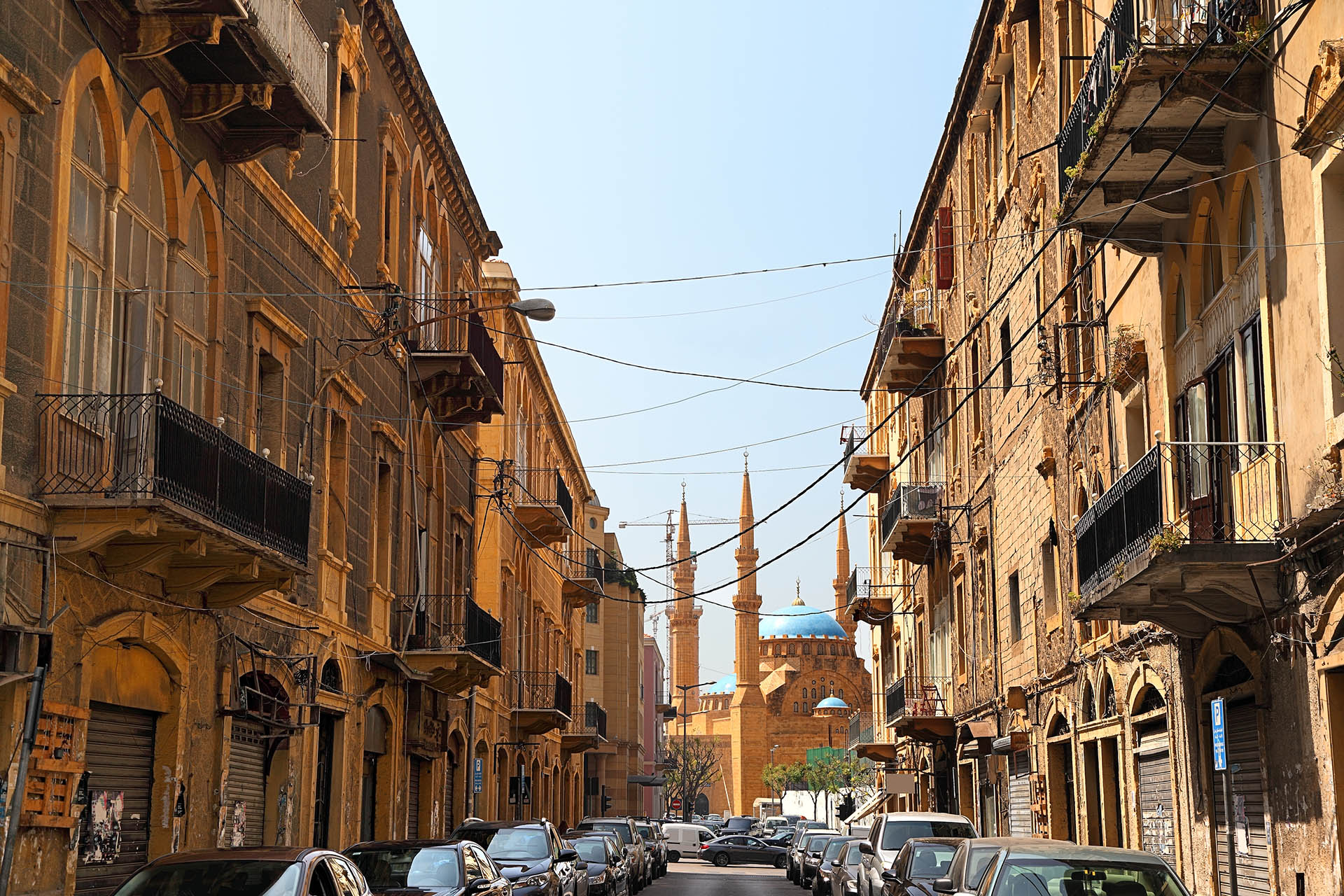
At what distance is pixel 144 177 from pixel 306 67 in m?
2.80

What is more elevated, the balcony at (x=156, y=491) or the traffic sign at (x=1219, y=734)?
the balcony at (x=156, y=491)

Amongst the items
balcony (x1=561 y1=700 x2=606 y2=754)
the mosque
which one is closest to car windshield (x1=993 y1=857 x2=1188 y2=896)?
balcony (x1=561 y1=700 x2=606 y2=754)

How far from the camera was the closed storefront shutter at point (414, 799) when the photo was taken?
86.7 ft

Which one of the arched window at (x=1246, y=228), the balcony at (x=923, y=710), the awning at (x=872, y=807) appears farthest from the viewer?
the awning at (x=872, y=807)

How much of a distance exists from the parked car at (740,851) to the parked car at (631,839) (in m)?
20.8

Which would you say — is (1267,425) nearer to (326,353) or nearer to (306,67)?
(306,67)

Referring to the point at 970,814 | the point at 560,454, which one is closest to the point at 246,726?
the point at 970,814

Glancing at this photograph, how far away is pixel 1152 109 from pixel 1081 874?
7.19m

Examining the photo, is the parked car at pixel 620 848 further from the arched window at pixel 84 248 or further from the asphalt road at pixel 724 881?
the arched window at pixel 84 248

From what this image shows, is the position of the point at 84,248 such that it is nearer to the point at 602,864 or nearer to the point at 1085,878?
the point at 1085,878

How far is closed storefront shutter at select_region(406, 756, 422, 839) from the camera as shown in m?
26.4

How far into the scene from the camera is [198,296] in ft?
53.8

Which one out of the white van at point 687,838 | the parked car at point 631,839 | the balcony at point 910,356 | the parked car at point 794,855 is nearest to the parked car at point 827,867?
the parked car at point 631,839

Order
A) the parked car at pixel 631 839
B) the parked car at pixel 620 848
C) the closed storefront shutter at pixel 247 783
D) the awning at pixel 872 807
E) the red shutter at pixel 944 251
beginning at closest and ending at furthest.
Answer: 1. the closed storefront shutter at pixel 247 783
2. the parked car at pixel 620 848
3. the parked car at pixel 631 839
4. the red shutter at pixel 944 251
5. the awning at pixel 872 807
